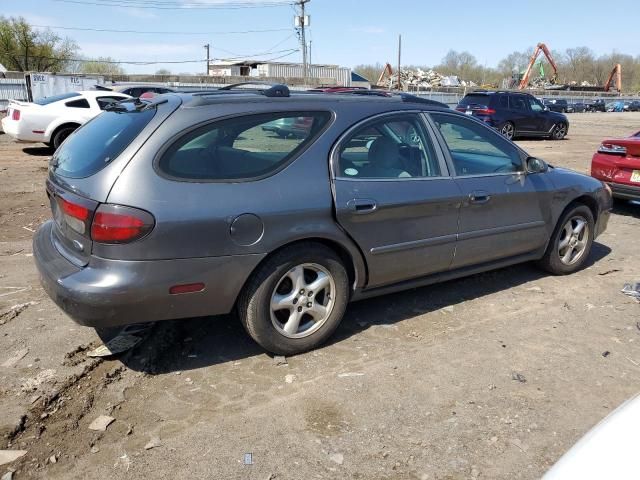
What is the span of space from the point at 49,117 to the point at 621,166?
11.4 metres

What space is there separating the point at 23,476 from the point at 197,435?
80 centimetres

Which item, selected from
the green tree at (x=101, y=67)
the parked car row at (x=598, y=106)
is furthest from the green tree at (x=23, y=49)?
the parked car row at (x=598, y=106)

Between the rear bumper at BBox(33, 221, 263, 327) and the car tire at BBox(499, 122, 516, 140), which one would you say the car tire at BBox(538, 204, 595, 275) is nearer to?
the rear bumper at BBox(33, 221, 263, 327)

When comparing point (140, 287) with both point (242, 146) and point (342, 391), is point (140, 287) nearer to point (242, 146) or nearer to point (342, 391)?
point (242, 146)

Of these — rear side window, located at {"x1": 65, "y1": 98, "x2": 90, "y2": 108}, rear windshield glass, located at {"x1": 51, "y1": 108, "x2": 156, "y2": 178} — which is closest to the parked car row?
rear side window, located at {"x1": 65, "y1": 98, "x2": 90, "y2": 108}

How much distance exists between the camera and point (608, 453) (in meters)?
1.66

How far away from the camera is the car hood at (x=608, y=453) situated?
1.60m

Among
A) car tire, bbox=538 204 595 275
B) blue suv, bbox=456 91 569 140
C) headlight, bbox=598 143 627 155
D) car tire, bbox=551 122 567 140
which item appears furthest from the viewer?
car tire, bbox=551 122 567 140

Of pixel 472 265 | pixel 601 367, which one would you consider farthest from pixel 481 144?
pixel 601 367

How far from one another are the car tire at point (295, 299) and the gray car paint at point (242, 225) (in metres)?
0.10

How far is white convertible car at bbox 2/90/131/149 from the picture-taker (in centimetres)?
1238

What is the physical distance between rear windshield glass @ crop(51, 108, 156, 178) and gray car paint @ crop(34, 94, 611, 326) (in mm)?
82

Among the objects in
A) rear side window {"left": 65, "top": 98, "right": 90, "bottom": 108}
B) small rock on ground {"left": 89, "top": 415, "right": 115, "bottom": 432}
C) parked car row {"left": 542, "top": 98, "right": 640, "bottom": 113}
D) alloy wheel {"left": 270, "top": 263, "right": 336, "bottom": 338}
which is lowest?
small rock on ground {"left": 89, "top": 415, "right": 115, "bottom": 432}

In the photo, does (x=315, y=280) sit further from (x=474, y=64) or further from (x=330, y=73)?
(x=474, y=64)
